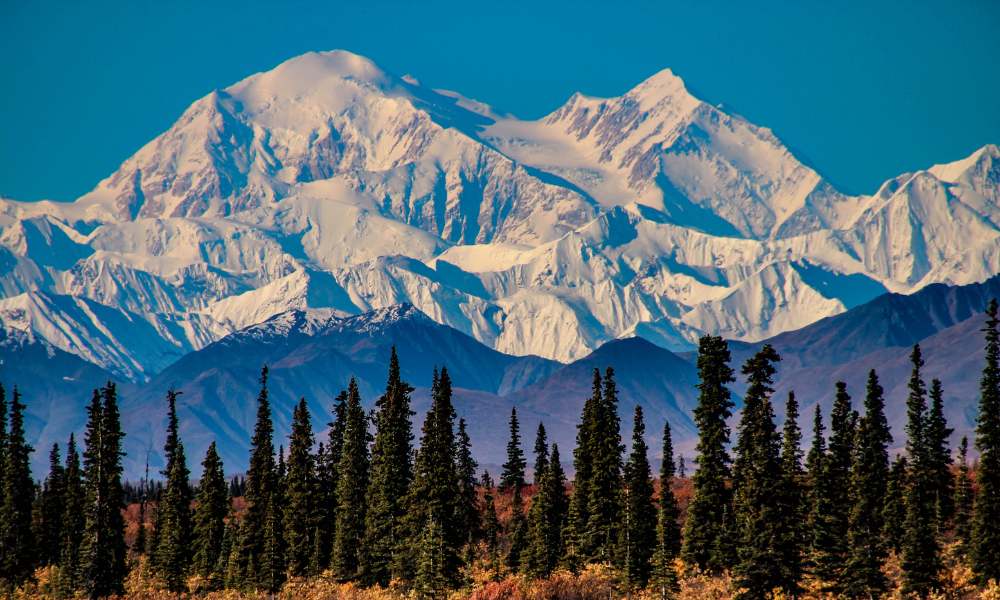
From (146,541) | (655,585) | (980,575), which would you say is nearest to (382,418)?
(655,585)

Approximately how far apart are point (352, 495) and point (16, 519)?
32.3 meters

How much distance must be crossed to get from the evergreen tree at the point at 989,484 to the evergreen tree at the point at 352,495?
133ft

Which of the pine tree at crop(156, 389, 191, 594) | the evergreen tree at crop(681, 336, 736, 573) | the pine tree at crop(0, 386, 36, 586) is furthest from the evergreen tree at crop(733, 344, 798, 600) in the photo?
the pine tree at crop(0, 386, 36, 586)

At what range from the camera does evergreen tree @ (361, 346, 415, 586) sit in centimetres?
7231

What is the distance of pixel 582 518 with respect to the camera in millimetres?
76875

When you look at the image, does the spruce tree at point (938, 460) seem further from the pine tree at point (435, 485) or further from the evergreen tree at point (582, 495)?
the pine tree at point (435, 485)

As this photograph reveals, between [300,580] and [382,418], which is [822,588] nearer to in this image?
[382,418]

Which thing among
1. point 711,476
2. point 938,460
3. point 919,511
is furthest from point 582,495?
point 938,460

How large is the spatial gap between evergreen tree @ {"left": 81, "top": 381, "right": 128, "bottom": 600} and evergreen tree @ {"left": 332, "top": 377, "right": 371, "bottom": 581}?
16.2 meters

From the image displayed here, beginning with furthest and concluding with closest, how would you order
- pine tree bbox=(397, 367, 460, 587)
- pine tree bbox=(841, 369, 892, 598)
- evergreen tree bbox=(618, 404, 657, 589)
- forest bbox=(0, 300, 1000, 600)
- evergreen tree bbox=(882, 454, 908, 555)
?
1. evergreen tree bbox=(882, 454, 908, 555)
2. pine tree bbox=(397, 367, 460, 587)
3. pine tree bbox=(841, 369, 892, 598)
4. evergreen tree bbox=(618, 404, 657, 589)
5. forest bbox=(0, 300, 1000, 600)

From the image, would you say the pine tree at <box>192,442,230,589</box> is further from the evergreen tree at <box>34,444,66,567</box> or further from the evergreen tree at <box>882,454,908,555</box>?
the evergreen tree at <box>882,454,908,555</box>

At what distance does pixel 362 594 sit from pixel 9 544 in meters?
39.1

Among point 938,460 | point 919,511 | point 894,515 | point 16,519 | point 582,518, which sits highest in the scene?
point 938,460

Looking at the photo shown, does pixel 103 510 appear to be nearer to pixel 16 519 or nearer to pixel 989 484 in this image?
pixel 16 519
